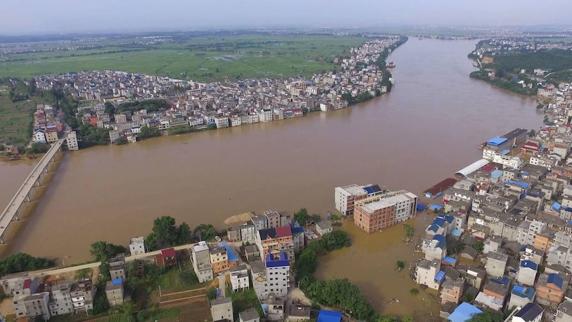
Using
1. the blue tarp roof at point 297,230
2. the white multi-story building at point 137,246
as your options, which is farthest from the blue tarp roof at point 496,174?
the white multi-story building at point 137,246

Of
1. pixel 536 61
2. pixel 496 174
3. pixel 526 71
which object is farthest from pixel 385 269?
pixel 536 61

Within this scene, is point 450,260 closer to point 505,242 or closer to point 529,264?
point 529,264

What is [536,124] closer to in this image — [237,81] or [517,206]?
[517,206]

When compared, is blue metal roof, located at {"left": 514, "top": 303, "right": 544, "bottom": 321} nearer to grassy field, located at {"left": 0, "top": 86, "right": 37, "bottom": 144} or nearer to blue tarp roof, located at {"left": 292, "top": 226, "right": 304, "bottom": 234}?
blue tarp roof, located at {"left": 292, "top": 226, "right": 304, "bottom": 234}

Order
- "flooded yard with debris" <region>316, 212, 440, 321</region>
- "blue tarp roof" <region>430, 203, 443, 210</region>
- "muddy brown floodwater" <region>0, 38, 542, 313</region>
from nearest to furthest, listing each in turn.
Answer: "flooded yard with debris" <region>316, 212, 440, 321</region> < "muddy brown floodwater" <region>0, 38, 542, 313</region> < "blue tarp roof" <region>430, 203, 443, 210</region>

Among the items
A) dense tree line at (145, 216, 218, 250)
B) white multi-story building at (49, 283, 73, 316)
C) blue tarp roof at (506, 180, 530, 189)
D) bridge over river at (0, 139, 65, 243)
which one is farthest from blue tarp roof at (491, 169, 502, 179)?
bridge over river at (0, 139, 65, 243)

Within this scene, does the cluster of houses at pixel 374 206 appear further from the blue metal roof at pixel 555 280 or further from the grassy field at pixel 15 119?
the grassy field at pixel 15 119

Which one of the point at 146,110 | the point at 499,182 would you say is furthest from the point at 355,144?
the point at 146,110
